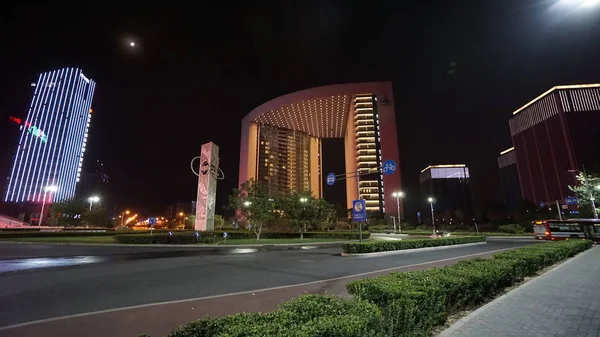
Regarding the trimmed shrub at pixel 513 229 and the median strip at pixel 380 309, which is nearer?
the median strip at pixel 380 309

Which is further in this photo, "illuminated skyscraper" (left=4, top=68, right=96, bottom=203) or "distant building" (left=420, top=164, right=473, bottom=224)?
"distant building" (left=420, top=164, right=473, bottom=224)

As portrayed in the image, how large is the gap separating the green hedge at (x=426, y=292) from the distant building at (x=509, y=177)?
581ft

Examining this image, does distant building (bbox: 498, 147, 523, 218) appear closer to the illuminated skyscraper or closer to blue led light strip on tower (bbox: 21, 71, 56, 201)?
the illuminated skyscraper

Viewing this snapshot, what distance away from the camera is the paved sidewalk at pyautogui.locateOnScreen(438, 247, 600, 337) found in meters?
4.86

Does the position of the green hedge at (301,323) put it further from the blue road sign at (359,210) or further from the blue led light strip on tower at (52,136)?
the blue led light strip on tower at (52,136)

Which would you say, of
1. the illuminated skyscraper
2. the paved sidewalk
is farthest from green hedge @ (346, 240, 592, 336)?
the illuminated skyscraper

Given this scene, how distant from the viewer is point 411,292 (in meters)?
4.73

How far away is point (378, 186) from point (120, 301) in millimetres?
106584

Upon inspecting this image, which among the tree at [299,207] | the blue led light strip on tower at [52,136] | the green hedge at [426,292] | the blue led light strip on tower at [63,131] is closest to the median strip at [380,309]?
the green hedge at [426,292]

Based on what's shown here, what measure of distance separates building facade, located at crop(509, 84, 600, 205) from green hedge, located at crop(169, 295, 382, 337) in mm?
127963

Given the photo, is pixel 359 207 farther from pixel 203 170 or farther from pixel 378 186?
pixel 378 186

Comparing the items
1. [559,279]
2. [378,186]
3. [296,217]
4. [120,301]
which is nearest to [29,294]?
[120,301]

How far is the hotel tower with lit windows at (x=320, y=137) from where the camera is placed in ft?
324

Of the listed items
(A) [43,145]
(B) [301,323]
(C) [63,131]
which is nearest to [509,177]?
(B) [301,323]
